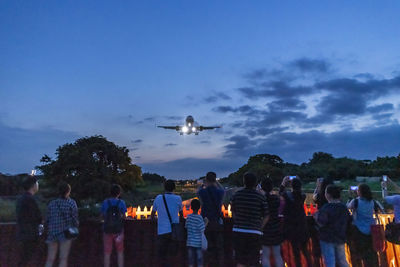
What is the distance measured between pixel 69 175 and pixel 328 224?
56.8 feet

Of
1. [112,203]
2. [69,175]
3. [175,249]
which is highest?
[69,175]

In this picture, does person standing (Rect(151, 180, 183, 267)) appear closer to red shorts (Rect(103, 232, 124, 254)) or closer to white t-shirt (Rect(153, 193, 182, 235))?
white t-shirt (Rect(153, 193, 182, 235))

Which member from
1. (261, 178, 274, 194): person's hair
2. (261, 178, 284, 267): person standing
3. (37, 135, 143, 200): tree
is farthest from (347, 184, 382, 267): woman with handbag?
(37, 135, 143, 200): tree

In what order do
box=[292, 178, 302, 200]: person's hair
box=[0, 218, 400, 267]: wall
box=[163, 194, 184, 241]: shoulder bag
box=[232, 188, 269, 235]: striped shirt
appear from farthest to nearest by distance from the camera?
box=[0, 218, 400, 267]: wall < box=[163, 194, 184, 241]: shoulder bag < box=[292, 178, 302, 200]: person's hair < box=[232, 188, 269, 235]: striped shirt

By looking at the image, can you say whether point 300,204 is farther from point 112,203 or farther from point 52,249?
point 52,249

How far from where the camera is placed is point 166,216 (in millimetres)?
6191

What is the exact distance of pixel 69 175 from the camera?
66.2ft

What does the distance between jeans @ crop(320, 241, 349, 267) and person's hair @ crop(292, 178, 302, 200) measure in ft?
2.71

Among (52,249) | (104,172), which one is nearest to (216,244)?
(52,249)

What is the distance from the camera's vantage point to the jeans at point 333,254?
5.72 m

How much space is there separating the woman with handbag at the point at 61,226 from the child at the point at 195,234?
1.88 meters

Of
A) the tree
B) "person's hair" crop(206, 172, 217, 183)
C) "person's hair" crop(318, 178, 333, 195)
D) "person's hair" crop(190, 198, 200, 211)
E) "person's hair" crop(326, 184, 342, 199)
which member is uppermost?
the tree

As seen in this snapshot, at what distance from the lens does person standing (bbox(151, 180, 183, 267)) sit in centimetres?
620

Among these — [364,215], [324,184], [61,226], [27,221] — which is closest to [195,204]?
[61,226]
